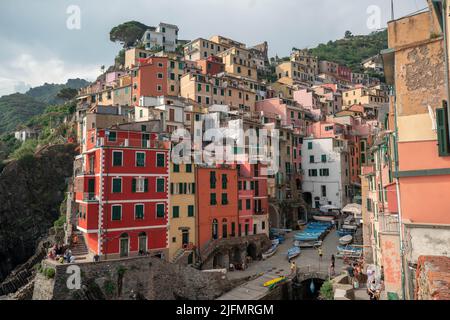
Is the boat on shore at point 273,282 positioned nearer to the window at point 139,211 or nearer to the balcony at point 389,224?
the window at point 139,211

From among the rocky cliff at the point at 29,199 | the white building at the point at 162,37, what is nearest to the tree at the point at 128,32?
the white building at the point at 162,37

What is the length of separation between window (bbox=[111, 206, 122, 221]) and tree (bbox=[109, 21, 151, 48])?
278ft

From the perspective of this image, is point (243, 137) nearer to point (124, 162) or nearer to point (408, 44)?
point (124, 162)

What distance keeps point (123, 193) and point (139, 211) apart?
243 centimetres

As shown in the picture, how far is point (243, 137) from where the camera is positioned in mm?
51625

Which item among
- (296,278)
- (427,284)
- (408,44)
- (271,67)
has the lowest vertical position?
(296,278)

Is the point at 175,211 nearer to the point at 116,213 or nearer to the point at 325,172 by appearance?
the point at 116,213

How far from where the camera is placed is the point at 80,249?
33031 millimetres

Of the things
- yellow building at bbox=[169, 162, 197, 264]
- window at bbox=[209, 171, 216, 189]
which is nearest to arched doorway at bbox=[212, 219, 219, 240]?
yellow building at bbox=[169, 162, 197, 264]

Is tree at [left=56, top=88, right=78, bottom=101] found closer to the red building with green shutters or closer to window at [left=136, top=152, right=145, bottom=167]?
the red building with green shutters

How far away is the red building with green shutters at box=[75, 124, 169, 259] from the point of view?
101 ft

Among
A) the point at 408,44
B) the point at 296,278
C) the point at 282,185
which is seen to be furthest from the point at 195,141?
the point at 408,44

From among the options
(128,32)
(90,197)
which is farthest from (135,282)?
(128,32)

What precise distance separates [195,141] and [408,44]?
136ft
